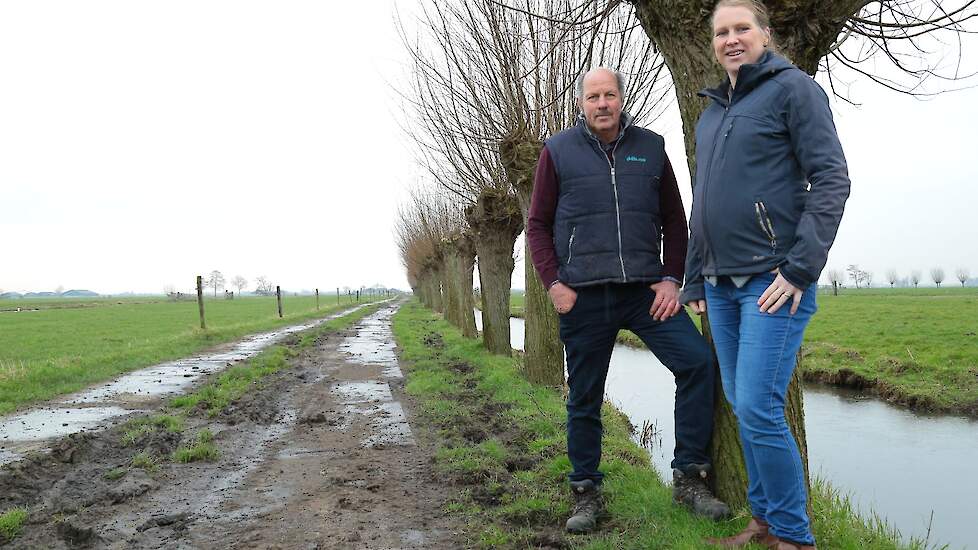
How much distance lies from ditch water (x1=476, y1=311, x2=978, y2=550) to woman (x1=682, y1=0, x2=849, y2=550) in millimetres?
2706

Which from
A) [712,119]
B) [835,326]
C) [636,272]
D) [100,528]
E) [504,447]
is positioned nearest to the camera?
[712,119]

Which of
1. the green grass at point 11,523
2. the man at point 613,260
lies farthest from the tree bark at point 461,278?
the man at point 613,260

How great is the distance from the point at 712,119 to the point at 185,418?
7.10 metres

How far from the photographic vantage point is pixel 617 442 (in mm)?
6055

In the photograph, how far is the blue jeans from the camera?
8.93 feet

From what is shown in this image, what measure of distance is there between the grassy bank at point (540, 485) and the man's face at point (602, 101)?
7.28 ft

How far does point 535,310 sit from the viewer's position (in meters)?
9.62

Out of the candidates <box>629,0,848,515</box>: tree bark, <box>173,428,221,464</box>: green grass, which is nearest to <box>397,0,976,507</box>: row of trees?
<box>629,0,848,515</box>: tree bark

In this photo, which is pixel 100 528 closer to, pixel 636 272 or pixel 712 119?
pixel 636 272

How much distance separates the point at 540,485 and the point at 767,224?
8.94 feet

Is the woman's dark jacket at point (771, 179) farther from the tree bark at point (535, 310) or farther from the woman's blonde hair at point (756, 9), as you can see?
the tree bark at point (535, 310)

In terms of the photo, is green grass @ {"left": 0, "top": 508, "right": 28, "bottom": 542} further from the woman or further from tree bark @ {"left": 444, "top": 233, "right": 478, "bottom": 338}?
tree bark @ {"left": 444, "top": 233, "right": 478, "bottom": 338}

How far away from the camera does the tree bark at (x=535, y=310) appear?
9336 millimetres

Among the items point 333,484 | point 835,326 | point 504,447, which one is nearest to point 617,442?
point 504,447
